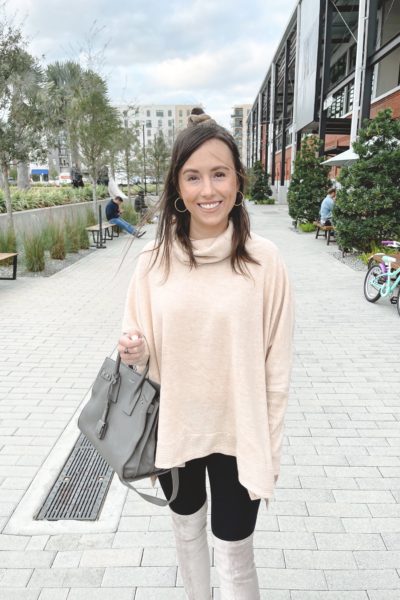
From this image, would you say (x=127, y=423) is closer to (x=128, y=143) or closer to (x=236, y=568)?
(x=236, y=568)

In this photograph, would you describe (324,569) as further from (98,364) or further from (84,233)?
(84,233)

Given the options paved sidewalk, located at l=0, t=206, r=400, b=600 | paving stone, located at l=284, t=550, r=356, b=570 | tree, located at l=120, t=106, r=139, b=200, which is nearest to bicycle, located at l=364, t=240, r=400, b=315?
paved sidewalk, located at l=0, t=206, r=400, b=600

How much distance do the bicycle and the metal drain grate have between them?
525 cm

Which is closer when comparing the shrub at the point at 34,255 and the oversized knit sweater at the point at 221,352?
the oversized knit sweater at the point at 221,352

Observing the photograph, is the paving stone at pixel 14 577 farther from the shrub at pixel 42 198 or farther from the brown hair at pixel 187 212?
the shrub at pixel 42 198

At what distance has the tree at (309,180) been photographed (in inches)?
698

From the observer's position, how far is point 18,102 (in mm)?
10734

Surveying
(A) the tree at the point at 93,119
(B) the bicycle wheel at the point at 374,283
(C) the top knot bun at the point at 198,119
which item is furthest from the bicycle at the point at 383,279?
(A) the tree at the point at 93,119

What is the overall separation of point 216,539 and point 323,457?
1846 millimetres

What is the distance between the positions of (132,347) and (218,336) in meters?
0.28

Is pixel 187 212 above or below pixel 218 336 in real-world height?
above

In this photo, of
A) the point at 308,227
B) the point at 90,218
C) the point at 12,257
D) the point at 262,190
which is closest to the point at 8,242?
the point at 12,257

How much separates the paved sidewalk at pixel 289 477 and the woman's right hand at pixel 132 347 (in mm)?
1265

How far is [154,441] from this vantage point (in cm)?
162
